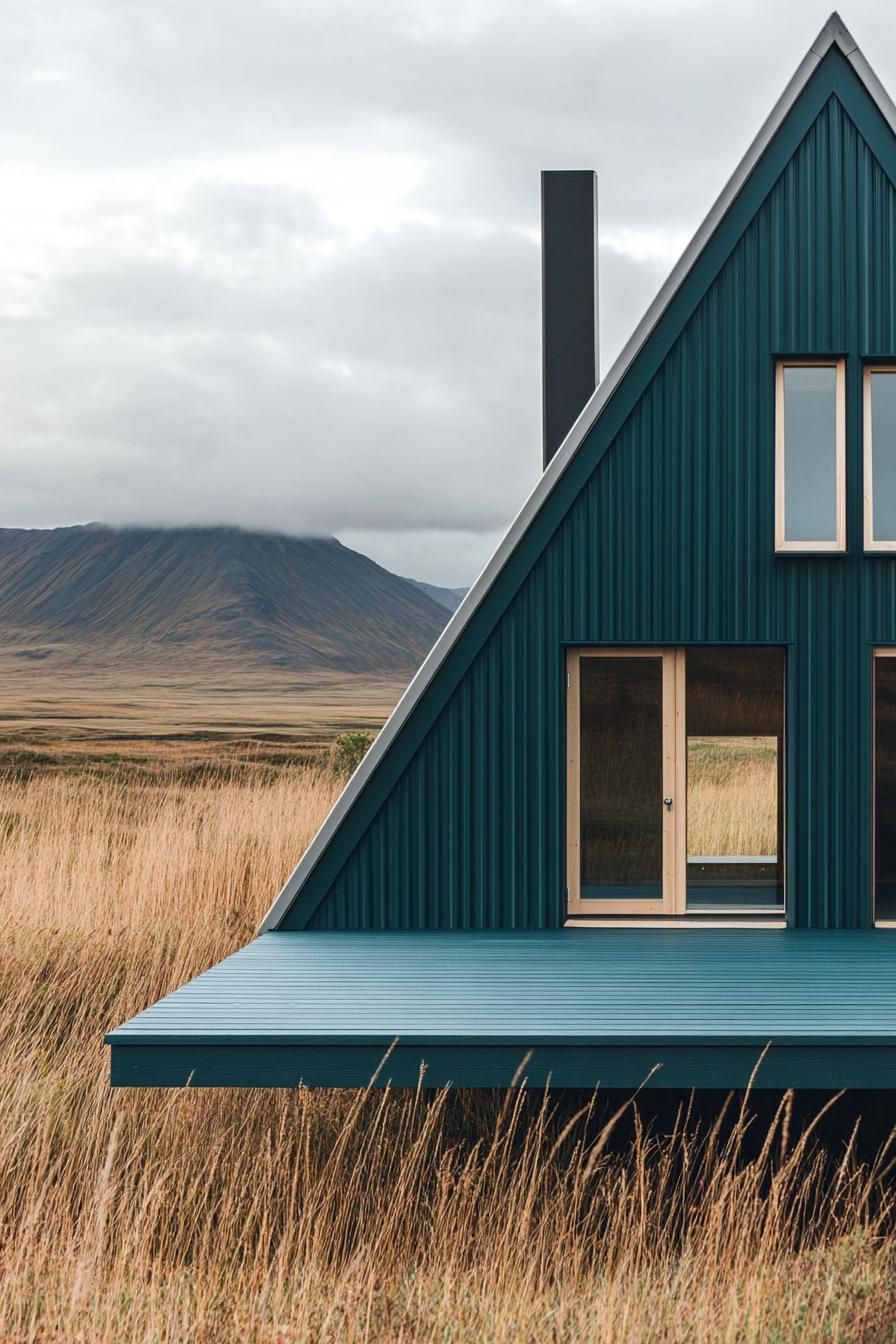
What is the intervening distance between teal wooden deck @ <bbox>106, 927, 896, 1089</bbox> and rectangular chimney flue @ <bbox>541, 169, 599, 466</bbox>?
15.3 feet

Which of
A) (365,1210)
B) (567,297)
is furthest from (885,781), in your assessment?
(365,1210)

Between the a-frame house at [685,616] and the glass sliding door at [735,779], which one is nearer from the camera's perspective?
the a-frame house at [685,616]

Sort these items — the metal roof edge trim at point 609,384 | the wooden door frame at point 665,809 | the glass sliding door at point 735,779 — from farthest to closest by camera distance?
the glass sliding door at point 735,779 → the wooden door frame at point 665,809 → the metal roof edge trim at point 609,384

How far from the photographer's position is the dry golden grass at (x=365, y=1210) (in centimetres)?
415

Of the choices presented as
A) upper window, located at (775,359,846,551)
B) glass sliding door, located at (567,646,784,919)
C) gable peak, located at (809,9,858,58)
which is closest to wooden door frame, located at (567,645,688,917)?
glass sliding door, located at (567,646,784,919)

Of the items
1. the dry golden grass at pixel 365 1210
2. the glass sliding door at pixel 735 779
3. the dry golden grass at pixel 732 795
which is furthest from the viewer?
the dry golden grass at pixel 732 795

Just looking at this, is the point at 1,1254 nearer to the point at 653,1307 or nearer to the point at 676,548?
the point at 653,1307

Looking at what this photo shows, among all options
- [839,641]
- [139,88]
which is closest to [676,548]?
[839,641]

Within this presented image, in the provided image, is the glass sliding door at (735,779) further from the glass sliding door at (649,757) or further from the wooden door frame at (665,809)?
the wooden door frame at (665,809)

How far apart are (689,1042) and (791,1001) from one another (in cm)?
81

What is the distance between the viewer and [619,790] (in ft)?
24.7

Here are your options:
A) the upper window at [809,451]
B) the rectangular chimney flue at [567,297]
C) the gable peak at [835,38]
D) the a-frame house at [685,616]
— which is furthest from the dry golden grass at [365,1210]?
the gable peak at [835,38]

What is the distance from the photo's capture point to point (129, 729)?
82.9 meters

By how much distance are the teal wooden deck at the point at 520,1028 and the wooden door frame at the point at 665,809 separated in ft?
4.26
